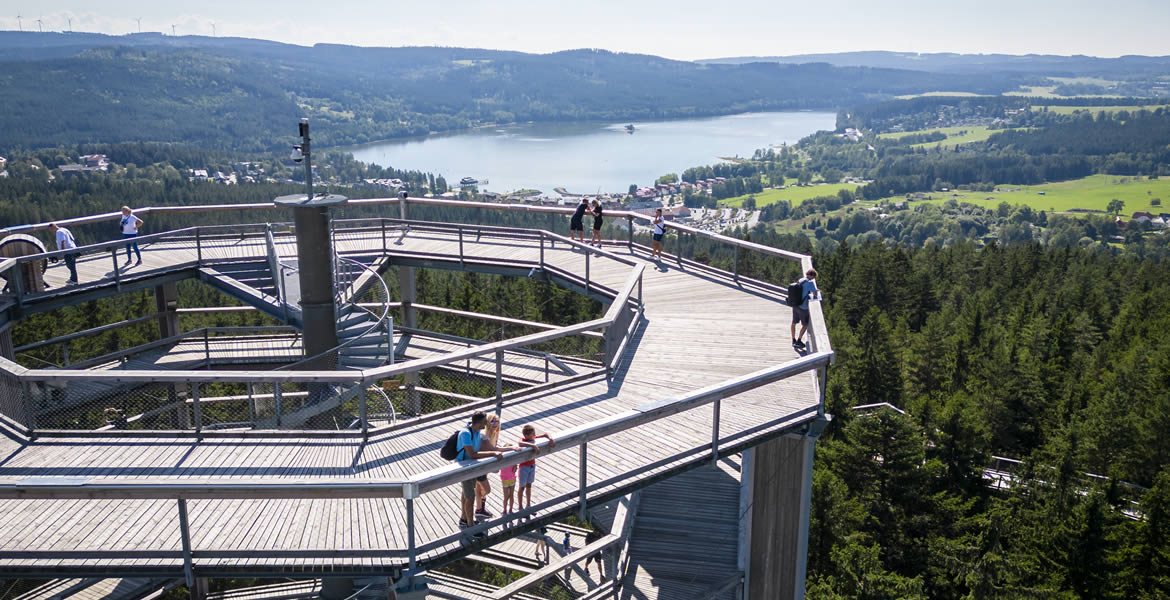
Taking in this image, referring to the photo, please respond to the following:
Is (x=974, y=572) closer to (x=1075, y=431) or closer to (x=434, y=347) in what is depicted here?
(x=1075, y=431)

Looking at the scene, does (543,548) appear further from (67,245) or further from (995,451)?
(995,451)

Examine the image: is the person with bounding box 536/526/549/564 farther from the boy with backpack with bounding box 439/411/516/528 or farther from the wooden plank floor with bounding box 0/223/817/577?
the boy with backpack with bounding box 439/411/516/528

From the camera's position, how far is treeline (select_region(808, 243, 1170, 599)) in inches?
1174

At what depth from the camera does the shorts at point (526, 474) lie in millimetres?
8211

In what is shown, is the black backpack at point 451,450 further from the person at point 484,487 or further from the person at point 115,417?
the person at point 115,417

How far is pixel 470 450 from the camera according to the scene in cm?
773

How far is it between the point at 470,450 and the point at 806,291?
658 centimetres

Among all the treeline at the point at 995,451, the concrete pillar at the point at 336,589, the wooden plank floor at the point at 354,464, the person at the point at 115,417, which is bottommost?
the treeline at the point at 995,451

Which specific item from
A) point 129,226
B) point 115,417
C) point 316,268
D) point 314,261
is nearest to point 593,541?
point 316,268

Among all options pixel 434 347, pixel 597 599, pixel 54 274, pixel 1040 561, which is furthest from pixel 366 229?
pixel 1040 561

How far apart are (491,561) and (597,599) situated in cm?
202

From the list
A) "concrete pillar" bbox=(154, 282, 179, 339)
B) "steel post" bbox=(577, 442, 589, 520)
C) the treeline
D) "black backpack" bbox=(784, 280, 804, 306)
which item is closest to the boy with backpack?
"steel post" bbox=(577, 442, 589, 520)

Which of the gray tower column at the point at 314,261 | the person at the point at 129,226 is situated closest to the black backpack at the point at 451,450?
the gray tower column at the point at 314,261

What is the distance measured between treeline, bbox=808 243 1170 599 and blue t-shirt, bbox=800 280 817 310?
16.9 m
